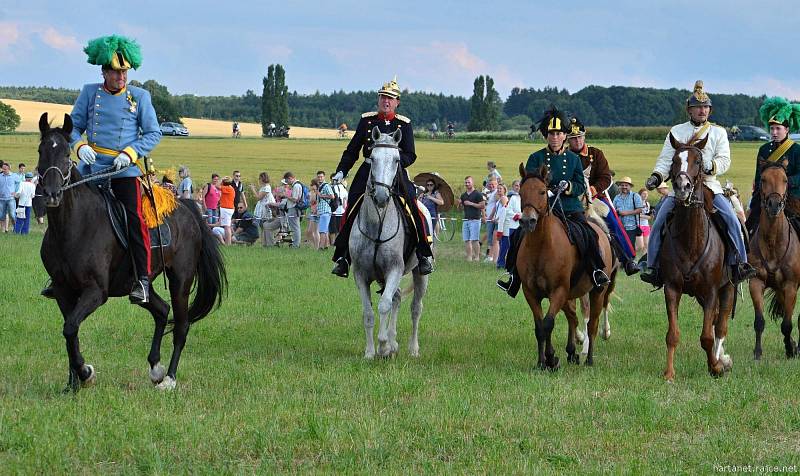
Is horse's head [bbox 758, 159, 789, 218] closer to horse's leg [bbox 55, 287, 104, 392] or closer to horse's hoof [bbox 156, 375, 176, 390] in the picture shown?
horse's hoof [bbox 156, 375, 176, 390]

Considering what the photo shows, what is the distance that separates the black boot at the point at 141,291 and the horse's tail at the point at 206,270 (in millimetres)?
1323

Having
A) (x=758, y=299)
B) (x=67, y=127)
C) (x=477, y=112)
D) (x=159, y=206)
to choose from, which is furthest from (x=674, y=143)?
(x=477, y=112)

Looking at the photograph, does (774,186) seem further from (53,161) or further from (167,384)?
(53,161)

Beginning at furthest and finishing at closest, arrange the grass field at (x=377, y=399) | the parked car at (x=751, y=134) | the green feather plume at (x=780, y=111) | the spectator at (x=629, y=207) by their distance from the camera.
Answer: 1. the parked car at (x=751, y=134)
2. the spectator at (x=629, y=207)
3. the green feather plume at (x=780, y=111)
4. the grass field at (x=377, y=399)

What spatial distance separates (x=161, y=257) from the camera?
10.9m

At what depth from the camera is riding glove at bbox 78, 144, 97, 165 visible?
10289mm

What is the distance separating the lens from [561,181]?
41.6 ft

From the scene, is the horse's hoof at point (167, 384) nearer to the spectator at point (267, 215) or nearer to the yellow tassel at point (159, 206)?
the yellow tassel at point (159, 206)

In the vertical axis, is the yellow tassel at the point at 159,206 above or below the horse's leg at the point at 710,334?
above

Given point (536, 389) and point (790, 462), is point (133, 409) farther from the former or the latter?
point (790, 462)

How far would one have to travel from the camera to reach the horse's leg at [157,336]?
10.7m

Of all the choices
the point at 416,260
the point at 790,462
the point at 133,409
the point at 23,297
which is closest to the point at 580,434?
the point at 790,462

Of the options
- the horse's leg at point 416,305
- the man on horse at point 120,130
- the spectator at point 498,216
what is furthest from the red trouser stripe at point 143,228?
the spectator at point 498,216

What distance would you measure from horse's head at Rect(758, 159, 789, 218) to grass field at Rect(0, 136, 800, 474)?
1.81m
